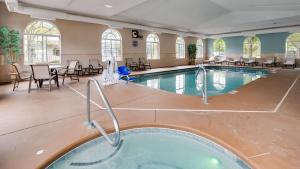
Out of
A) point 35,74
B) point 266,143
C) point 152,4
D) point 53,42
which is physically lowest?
point 266,143

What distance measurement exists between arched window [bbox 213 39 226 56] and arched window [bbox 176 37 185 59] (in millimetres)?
4199

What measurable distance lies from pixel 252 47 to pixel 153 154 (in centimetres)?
1645

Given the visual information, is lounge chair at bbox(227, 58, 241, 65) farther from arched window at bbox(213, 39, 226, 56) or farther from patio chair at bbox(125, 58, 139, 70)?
patio chair at bbox(125, 58, 139, 70)

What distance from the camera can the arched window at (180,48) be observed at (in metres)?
15.5

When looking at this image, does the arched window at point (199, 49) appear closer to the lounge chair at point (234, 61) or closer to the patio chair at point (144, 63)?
the lounge chair at point (234, 61)

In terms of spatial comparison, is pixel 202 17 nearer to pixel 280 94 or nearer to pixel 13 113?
pixel 280 94

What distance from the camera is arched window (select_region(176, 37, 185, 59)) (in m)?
15.5

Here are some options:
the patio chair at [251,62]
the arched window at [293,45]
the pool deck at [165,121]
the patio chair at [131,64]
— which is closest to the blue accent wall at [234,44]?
the patio chair at [251,62]

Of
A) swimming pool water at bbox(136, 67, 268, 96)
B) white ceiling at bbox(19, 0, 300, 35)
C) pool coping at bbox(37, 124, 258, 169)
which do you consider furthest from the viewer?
white ceiling at bbox(19, 0, 300, 35)

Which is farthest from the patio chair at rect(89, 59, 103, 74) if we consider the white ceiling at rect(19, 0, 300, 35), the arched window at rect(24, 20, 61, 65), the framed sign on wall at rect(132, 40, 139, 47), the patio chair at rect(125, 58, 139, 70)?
the framed sign on wall at rect(132, 40, 139, 47)

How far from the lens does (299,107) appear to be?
12.2ft

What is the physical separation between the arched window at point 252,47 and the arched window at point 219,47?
2058 mm

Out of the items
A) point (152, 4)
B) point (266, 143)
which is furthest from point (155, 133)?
point (152, 4)

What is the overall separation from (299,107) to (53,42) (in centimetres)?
945
